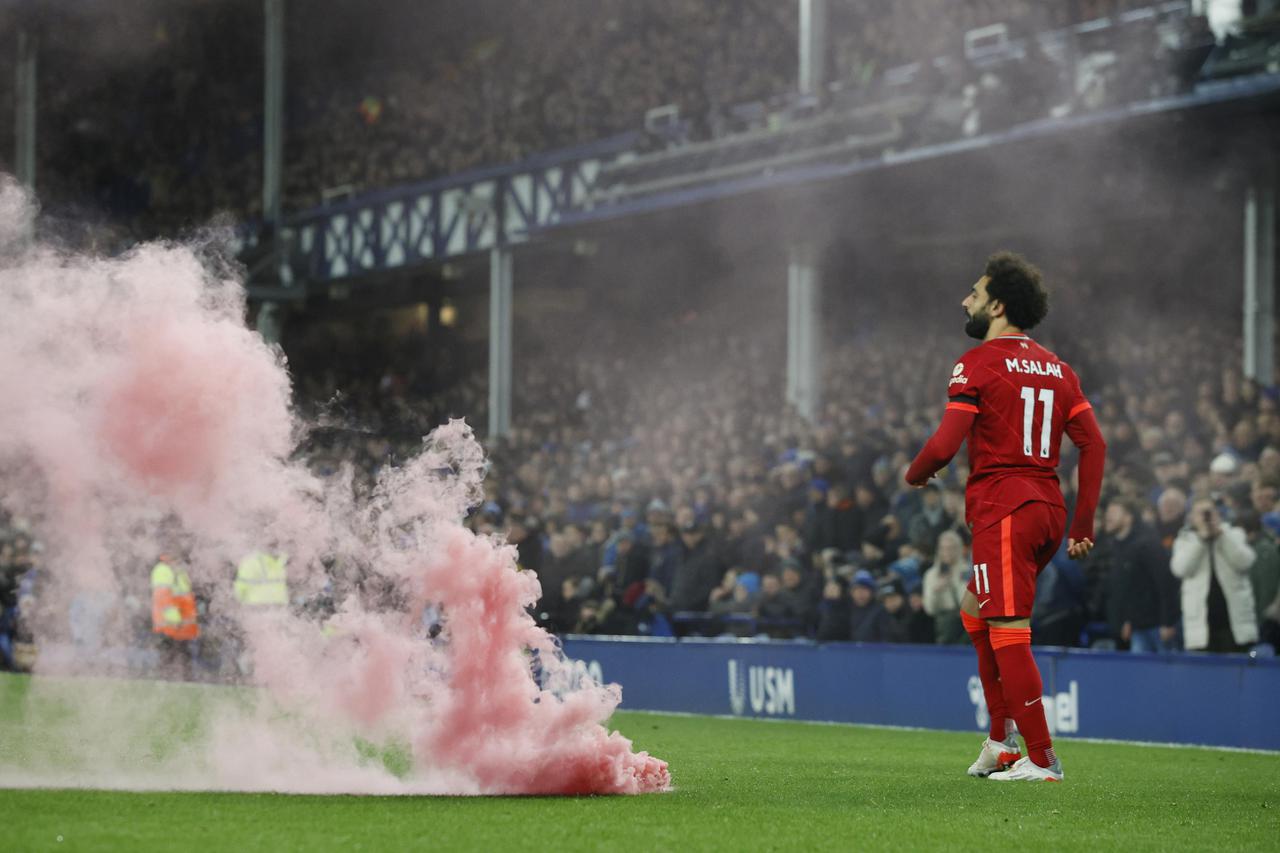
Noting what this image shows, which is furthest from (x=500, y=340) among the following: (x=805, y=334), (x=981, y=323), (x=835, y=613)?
(x=981, y=323)

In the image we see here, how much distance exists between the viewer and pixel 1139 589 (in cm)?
1399

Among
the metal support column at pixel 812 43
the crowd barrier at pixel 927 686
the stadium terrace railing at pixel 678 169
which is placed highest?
the metal support column at pixel 812 43

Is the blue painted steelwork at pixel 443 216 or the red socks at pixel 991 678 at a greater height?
the blue painted steelwork at pixel 443 216

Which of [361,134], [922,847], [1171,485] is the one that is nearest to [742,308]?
[361,134]

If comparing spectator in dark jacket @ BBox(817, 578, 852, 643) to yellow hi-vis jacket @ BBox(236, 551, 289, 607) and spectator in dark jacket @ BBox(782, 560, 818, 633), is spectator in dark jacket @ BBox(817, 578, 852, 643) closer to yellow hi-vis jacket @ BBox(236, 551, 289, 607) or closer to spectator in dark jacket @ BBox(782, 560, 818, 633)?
spectator in dark jacket @ BBox(782, 560, 818, 633)

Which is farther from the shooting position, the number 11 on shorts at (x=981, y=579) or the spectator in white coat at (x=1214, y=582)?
the spectator in white coat at (x=1214, y=582)

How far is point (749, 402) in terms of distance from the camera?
82.3 ft

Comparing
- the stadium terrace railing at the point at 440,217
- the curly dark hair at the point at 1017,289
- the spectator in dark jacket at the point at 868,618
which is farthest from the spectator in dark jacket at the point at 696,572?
the curly dark hair at the point at 1017,289

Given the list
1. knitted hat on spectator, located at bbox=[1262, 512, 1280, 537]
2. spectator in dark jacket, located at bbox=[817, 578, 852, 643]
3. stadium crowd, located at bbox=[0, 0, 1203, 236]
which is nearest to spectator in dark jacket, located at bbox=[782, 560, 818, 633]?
spectator in dark jacket, located at bbox=[817, 578, 852, 643]

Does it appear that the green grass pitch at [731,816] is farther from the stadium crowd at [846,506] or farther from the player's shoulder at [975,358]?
the stadium crowd at [846,506]

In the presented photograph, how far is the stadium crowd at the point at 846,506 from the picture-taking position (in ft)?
45.6

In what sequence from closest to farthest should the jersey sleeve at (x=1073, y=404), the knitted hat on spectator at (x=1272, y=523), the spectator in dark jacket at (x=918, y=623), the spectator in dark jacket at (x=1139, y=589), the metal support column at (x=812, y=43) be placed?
the jersey sleeve at (x=1073, y=404) < the knitted hat on spectator at (x=1272, y=523) < the spectator in dark jacket at (x=1139, y=589) < the spectator in dark jacket at (x=918, y=623) < the metal support column at (x=812, y=43)

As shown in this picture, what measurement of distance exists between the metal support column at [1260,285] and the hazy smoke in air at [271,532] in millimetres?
13629

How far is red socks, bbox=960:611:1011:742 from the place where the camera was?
8.45 metres
